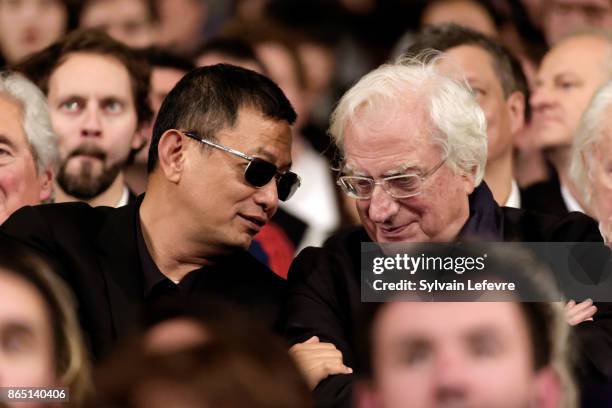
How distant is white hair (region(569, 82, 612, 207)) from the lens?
3.97 metres

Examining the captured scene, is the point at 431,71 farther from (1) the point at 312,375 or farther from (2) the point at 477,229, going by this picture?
(1) the point at 312,375

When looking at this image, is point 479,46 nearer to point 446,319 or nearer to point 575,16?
point 575,16

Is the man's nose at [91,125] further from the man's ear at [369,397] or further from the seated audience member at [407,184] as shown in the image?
the man's ear at [369,397]

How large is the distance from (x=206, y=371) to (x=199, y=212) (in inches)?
81.2

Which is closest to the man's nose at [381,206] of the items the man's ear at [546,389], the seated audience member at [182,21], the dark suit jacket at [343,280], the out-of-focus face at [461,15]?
the dark suit jacket at [343,280]

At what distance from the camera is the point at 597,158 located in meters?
3.98

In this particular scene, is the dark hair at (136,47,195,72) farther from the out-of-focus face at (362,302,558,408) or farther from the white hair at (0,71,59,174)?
the out-of-focus face at (362,302,558,408)

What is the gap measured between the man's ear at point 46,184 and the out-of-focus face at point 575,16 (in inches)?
118

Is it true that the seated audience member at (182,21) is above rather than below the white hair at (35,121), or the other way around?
above

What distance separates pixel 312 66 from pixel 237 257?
417 cm

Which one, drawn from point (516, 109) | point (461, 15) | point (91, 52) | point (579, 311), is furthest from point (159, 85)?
point (579, 311)

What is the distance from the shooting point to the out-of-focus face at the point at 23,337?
2523 mm

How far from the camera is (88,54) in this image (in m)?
5.28

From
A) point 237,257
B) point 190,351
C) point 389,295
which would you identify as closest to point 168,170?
point 237,257
